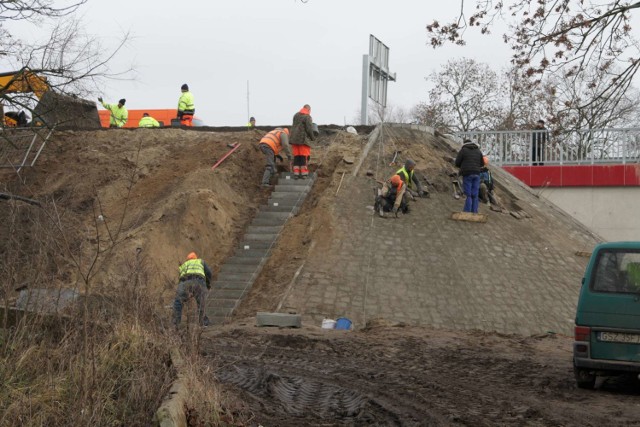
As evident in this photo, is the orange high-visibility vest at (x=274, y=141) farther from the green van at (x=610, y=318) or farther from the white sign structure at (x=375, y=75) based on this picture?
the green van at (x=610, y=318)

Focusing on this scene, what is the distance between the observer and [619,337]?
33.1 feet

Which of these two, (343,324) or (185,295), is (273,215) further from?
(185,295)

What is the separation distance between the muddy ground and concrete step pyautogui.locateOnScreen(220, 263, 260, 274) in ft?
12.2

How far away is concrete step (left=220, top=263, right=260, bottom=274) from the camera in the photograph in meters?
19.3

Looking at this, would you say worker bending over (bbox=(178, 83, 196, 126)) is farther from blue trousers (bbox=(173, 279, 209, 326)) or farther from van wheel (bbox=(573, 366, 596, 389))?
van wheel (bbox=(573, 366, 596, 389))

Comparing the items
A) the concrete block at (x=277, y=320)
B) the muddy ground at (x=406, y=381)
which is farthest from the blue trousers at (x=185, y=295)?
the concrete block at (x=277, y=320)

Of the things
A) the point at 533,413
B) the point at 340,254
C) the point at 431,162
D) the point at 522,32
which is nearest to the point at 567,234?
the point at 431,162

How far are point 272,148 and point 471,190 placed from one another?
5.53m

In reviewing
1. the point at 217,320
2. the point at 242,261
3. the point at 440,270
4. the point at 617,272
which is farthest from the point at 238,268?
the point at 617,272

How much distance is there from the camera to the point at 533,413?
333 inches

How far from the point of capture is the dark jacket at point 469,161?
20422mm

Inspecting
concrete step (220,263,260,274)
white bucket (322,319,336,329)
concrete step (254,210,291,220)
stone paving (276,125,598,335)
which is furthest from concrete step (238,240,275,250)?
white bucket (322,319,336,329)

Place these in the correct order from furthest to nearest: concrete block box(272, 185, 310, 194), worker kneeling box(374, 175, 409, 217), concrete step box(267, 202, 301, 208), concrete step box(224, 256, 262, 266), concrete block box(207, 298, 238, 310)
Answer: concrete block box(272, 185, 310, 194) < concrete step box(267, 202, 301, 208) < worker kneeling box(374, 175, 409, 217) < concrete step box(224, 256, 262, 266) < concrete block box(207, 298, 238, 310)

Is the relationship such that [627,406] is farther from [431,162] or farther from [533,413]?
[431,162]
